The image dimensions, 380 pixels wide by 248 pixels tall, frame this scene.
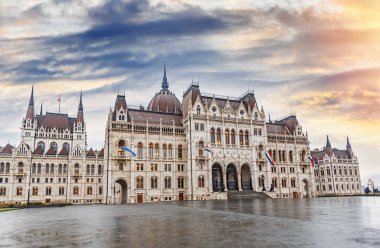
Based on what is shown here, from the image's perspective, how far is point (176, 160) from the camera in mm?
73812

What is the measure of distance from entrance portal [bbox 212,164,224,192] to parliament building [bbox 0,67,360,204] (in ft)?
0.09

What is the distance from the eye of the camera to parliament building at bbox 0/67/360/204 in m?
69.6

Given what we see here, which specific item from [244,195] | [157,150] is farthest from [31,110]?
[244,195]

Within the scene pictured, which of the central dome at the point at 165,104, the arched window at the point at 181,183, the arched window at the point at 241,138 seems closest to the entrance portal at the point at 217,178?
the arched window at the point at 181,183

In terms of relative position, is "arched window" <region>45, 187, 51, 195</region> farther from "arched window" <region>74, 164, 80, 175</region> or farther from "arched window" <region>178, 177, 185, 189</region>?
"arched window" <region>178, 177, 185, 189</region>

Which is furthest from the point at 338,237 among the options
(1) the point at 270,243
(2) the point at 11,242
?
(2) the point at 11,242

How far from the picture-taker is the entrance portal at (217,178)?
2985 inches

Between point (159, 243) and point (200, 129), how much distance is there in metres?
64.4

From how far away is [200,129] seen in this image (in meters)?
75.1

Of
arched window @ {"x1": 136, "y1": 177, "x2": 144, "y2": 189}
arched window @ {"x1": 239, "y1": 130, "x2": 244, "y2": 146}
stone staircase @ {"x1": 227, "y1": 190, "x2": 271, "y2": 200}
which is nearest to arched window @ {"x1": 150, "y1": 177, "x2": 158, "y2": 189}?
arched window @ {"x1": 136, "y1": 177, "x2": 144, "y2": 189}

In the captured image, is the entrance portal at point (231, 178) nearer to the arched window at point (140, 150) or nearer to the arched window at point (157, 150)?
the arched window at point (157, 150)

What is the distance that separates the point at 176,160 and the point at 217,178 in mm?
12386

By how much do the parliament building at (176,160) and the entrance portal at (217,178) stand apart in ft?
0.09

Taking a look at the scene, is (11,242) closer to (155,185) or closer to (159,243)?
(159,243)
